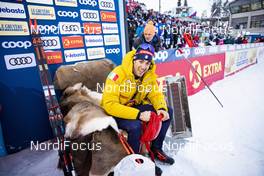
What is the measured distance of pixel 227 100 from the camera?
452 cm

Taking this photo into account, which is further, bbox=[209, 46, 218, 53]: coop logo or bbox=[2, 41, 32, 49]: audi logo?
bbox=[209, 46, 218, 53]: coop logo

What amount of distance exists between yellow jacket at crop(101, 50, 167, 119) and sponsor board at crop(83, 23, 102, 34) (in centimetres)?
133

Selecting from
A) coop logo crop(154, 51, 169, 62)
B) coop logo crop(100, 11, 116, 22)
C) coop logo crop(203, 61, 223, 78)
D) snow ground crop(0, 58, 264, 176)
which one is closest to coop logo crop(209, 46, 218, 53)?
coop logo crop(203, 61, 223, 78)

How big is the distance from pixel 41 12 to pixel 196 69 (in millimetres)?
3991

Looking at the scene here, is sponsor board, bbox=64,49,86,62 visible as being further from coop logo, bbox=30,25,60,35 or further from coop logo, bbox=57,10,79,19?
coop logo, bbox=57,10,79,19

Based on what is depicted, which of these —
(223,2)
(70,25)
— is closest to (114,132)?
(70,25)

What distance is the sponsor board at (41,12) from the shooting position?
7.65 ft

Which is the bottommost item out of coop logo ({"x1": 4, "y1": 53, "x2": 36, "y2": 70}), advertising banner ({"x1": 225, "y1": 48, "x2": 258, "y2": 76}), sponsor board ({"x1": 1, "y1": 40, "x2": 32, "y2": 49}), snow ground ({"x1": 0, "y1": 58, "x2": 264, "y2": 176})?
snow ground ({"x1": 0, "y1": 58, "x2": 264, "y2": 176})

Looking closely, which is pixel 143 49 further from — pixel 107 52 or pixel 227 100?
pixel 227 100

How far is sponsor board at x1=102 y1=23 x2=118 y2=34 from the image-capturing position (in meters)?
3.33

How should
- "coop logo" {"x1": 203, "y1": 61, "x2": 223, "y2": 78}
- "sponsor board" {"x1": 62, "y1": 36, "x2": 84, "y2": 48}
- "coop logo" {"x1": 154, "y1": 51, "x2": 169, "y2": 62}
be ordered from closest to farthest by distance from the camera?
"sponsor board" {"x1": 62, "y1": 36, "x2": 84, "y2": 48} → "coop logo" {"x1": 154, "y1": 51, "x2": 169, "y2": 62} → "coop logo" {"x1": 203, "y1": 61, "x2": 223, "y2": 78}

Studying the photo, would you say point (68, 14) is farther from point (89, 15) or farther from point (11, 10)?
point (11, 10)

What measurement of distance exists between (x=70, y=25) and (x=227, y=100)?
403 cm

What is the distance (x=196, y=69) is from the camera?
4957 millimetres
